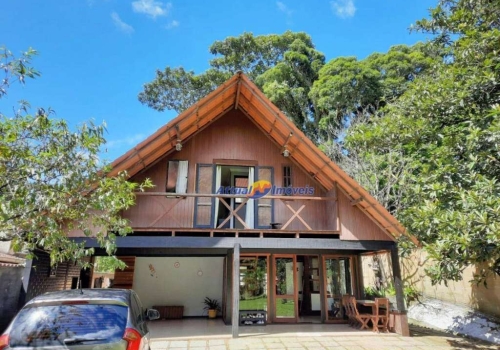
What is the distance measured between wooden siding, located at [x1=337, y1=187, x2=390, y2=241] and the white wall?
578 cm

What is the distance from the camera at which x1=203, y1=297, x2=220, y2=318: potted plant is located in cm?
1162

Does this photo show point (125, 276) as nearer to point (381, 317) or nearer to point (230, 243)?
point (230, 243)

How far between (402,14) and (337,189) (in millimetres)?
11812

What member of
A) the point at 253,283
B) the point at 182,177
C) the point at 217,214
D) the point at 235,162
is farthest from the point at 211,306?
the point at 235,162

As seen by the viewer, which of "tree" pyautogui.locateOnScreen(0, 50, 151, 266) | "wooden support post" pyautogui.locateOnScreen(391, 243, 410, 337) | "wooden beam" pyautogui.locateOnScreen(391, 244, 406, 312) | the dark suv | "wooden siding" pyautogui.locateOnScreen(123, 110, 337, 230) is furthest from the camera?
"wooden siding" pyautogui.locateOnScreen(123, 110, 337, 230)

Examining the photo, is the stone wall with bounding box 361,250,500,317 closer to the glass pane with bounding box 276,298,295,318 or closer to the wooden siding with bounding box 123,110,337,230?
the wooden siding with bounding box 123,110,337,230

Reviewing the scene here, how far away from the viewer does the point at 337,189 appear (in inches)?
352

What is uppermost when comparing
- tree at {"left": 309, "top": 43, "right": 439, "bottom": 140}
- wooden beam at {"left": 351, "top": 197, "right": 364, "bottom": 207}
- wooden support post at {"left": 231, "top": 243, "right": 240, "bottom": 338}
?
tree at {"left": 309, "top": 43, "right": 439, "bottom": 140}

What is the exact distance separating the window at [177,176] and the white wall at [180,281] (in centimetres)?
430

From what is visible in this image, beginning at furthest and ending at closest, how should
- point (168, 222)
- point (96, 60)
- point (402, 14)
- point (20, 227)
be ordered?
point (402, 14) → point (96, 60) → point (168, 222) → point (20, 227)

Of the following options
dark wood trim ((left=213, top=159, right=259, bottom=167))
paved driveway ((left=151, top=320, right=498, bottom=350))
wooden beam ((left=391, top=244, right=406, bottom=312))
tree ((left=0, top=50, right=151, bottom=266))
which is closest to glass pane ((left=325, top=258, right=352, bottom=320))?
paved driveway ((left=151, top=320, right=498, bottom=350))

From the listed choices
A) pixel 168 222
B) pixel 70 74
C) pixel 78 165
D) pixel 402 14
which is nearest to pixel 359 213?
pixel 168 222

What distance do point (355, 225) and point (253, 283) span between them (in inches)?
158

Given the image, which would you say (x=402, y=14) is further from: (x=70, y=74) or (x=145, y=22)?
(x=70, y=74)
